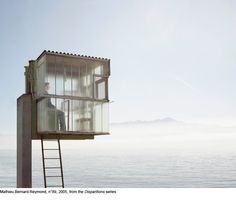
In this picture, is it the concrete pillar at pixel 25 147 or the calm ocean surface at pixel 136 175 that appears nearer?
the concrete pillar at pixel 25 147

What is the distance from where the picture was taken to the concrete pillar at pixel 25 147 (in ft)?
38.2

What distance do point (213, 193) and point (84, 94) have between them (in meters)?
4.53

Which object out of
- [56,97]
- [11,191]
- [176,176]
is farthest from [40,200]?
[176,176]

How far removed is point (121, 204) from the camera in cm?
1058

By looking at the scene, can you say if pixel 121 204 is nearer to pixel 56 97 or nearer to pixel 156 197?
pixel 156 197

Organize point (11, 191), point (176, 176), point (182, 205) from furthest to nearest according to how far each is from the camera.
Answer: point (176, 176), point (11, 191), point (182, 205)

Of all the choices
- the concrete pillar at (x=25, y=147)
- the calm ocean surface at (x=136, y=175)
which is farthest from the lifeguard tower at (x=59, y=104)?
the calm ocean surface at (x=136, y=175)

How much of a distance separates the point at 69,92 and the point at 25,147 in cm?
196

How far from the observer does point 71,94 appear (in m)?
12.2

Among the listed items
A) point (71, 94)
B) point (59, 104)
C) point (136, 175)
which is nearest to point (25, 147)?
point (59, 104)

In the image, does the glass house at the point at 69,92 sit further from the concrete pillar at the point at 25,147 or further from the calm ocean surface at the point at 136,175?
the calm ocean surface at the point at 136,175

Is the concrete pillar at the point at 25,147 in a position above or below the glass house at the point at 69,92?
below

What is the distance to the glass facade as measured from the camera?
11.6 m

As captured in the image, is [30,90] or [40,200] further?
[30,90]
